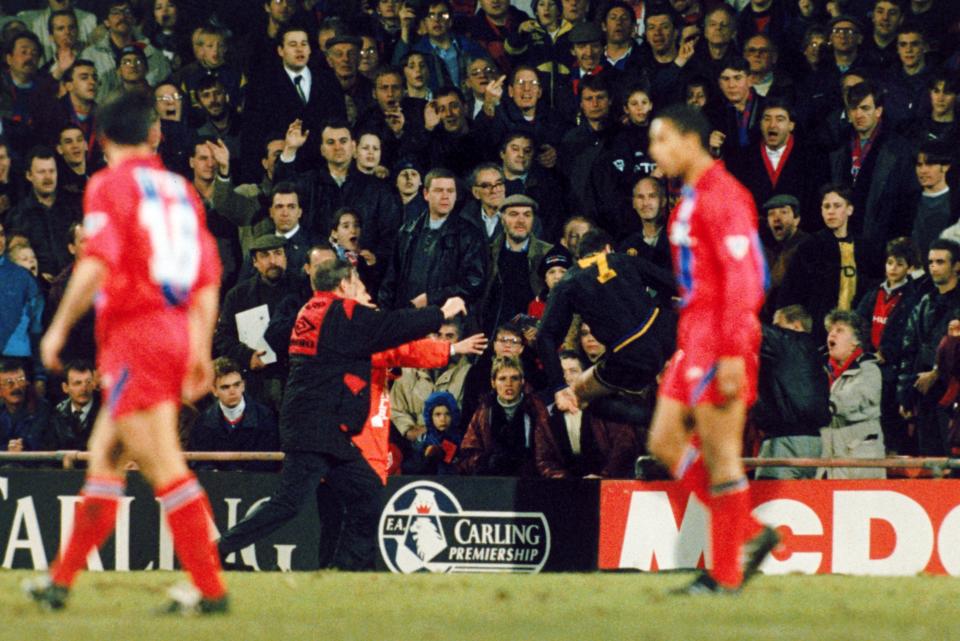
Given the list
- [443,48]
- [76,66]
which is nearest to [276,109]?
[443,48]

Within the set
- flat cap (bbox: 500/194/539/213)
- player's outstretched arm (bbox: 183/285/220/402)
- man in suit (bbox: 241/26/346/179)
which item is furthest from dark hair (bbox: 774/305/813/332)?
player's outstretched arm (bbox: 183/285/220/402)

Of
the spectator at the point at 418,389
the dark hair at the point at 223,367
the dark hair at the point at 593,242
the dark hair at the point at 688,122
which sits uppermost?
the dark hair at the point at 688,122

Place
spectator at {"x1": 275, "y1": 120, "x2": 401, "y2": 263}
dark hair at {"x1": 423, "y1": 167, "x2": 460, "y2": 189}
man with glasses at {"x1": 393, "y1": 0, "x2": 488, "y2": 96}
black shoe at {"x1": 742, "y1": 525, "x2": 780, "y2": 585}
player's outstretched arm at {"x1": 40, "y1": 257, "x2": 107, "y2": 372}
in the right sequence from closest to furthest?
player's outstretched arm at {"x1": 40, "y1": 257, "x2": 107, "y2": 372}
black shoe at {"x1": 742, "y1": 525, "x2": 780, "y2": 585}
dark hair at {"x1": 423, "y1": 167, "x2": 460, "y2": 189}
spectator at {"x1": 275, "y1": 120, "x2": 401, "y2": 263}
man with glasses at {"x1": 393, "y1": 0, "x2": 488, "y2": 96}

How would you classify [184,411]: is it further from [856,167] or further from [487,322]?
[856,167]

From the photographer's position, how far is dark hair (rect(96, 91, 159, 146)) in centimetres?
698

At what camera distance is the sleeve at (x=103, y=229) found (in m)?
6.70

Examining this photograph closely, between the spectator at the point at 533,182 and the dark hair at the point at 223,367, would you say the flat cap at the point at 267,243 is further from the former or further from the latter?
the spectator at the point at 533,182

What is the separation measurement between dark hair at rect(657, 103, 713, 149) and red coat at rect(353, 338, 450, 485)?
332 cm

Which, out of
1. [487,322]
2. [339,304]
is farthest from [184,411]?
[339,304]

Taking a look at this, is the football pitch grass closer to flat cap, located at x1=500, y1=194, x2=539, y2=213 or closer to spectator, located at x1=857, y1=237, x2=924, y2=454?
spectator, located at x1=857, y1=237, x2=924, y2=454

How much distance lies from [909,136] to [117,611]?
9181 mm

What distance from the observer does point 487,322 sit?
14.0 m

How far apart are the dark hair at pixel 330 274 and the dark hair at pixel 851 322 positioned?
378cm

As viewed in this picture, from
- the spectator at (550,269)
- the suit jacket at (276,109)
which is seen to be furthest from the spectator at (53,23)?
the spectator at (550,269)
